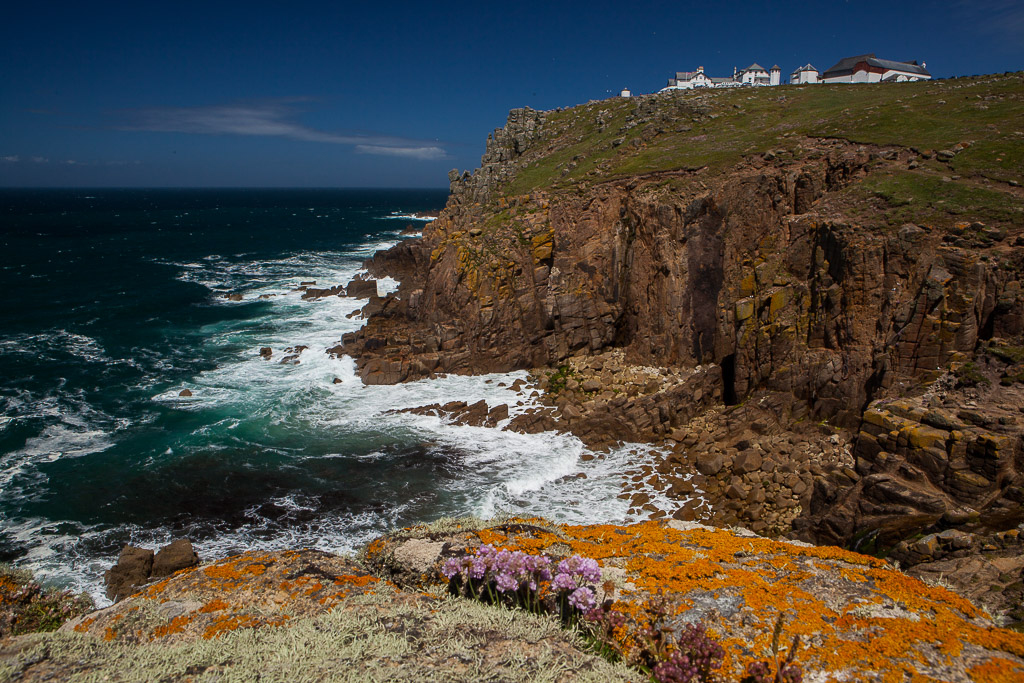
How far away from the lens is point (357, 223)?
121188mm

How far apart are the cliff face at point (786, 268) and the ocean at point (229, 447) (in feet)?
15.3

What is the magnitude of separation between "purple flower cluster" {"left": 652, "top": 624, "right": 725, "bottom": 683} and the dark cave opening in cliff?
73.3 ft

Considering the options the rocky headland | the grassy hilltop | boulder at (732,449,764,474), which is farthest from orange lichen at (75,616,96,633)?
the grassy hilltop

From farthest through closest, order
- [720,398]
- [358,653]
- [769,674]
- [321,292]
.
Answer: [321,292]
[720,398]
[358,653]
[769,674]

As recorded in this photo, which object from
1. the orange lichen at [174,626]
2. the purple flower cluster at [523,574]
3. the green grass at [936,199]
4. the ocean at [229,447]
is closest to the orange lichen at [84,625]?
the orange lichen at [174,626]

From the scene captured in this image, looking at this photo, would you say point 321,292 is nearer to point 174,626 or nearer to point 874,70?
point 174,626

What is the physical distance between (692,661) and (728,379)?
75.9 feet

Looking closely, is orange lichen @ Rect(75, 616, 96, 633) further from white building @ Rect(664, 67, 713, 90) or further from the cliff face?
white building @ Rect(664, 67, 713, 90)

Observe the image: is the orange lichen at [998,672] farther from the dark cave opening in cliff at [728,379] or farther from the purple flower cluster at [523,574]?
the dark cave opening in cliff at [728,379]


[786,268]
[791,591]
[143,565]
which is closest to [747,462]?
[786,268]

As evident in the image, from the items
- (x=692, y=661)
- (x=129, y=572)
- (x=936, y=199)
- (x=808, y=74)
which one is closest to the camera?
(x=692, y=661)

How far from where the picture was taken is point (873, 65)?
67625 millimetres

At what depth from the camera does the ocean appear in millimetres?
20062

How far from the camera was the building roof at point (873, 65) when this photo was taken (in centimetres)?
6846
